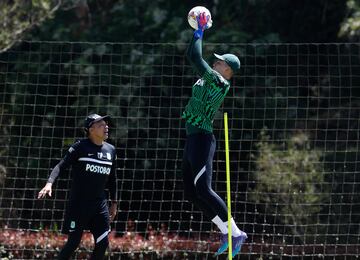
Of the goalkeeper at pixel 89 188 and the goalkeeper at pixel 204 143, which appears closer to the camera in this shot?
the goalkeeper at pixel 204 143

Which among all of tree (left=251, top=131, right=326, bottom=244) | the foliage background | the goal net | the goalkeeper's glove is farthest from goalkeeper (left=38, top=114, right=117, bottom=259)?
tree (left=251, top=131, right=326, bottom=244)

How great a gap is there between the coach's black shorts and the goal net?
2.54 meters

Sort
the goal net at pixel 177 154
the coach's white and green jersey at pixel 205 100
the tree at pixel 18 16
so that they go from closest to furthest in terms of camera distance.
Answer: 1. the coach's white and green jersey at pixel 205 100
2. the goal net at pixel 177 154
3. the tree at pixel 18 16

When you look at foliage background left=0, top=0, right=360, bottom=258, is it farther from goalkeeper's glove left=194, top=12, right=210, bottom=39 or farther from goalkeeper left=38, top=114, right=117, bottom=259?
goalkeeper's glove left=194, top=12, right=210, bottom=39

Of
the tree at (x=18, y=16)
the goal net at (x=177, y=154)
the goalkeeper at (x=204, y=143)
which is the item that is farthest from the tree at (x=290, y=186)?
the goalkeeper at (x=204, y=143)

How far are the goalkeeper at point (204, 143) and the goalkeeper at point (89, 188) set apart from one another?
0.93 meters

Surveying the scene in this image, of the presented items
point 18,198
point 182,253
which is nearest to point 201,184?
point 182,253

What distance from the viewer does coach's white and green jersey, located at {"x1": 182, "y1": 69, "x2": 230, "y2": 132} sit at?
6.41m

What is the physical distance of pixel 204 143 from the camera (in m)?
6.38

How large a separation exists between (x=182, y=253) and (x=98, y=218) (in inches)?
123

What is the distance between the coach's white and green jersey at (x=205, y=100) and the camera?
6406mm

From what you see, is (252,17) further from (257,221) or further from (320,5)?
(257,221)

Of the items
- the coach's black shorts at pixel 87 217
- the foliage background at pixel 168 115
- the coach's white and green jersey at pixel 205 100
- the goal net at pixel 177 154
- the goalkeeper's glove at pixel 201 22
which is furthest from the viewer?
the foliage background at pixel 168 115

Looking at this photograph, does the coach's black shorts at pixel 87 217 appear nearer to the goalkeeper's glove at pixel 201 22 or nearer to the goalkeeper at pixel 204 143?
the goalkeeper at pixel 204 143
